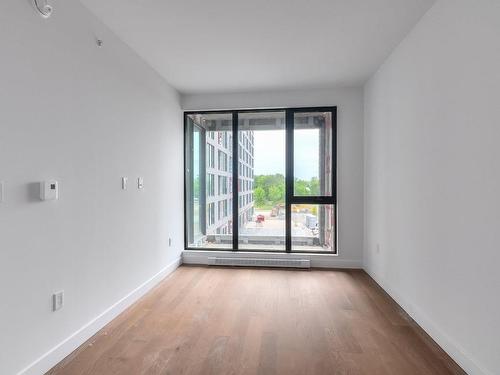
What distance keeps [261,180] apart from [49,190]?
2.83 m

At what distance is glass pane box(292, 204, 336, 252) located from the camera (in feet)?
13.3

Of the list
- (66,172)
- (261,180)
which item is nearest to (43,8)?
(66,172)

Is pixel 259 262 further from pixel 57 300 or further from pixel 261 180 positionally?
pixel 57 300

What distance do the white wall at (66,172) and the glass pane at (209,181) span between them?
3.99ft

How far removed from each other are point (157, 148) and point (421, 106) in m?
2.72

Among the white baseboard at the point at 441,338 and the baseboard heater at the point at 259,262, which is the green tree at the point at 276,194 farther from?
the white baseboard at the point at 441,338

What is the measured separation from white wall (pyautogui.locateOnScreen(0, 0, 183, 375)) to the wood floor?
1.11ft

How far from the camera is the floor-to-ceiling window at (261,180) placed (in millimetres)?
4059

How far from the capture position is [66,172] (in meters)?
1.94

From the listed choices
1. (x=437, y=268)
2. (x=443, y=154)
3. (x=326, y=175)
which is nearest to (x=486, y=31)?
(x=443, y=154)

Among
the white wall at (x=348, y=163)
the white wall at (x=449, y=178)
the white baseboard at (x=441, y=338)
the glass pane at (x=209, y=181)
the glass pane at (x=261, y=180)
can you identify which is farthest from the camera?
the glass pane at (x=209, y=181)

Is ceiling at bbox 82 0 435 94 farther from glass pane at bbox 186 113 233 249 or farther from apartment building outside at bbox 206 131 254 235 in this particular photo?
apartment building outside at bbox 206 131 254 235

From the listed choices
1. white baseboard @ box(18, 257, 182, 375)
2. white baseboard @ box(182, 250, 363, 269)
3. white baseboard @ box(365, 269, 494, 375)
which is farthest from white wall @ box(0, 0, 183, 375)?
white baseboard @ box(365, 269, 494, 375)

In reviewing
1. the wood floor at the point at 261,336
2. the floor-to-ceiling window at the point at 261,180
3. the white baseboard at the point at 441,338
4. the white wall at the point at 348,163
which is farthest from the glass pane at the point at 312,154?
the white baseboard at the point at 441,338
